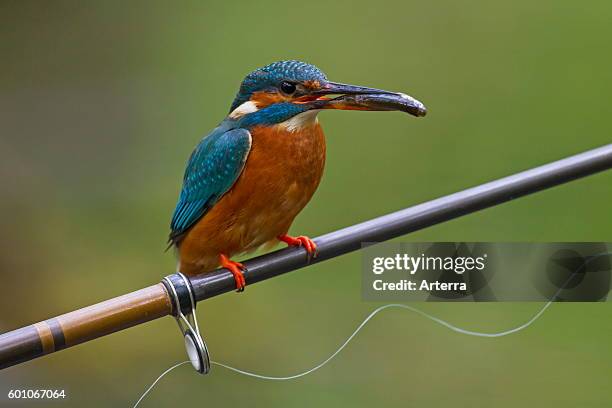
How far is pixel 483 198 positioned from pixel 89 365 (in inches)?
29.2

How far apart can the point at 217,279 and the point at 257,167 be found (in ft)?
0.54

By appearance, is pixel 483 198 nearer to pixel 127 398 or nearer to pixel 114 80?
pixel 127 398

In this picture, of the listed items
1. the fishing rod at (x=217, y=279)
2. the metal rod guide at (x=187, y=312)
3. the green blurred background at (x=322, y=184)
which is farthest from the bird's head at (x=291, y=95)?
the green blurred background at (x=322, y=184)

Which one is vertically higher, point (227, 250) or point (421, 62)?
point (421, 62)

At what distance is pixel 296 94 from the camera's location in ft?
4.09

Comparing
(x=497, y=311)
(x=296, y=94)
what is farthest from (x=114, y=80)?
(x=497, y=311)

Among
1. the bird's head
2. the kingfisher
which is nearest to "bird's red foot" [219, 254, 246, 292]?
the kingfisher

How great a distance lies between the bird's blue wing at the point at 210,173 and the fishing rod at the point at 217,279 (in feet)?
0.39

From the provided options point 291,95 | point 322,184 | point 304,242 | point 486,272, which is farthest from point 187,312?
point 322,184

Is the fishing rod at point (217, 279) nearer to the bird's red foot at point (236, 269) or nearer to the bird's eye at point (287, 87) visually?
the bird's red foot at point (236, 269)

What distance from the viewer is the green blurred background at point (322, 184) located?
5.27 feet

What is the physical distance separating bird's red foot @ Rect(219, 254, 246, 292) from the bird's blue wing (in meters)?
0.07

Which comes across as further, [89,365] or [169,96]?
[169,96]

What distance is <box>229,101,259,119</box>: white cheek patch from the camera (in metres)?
1.28
